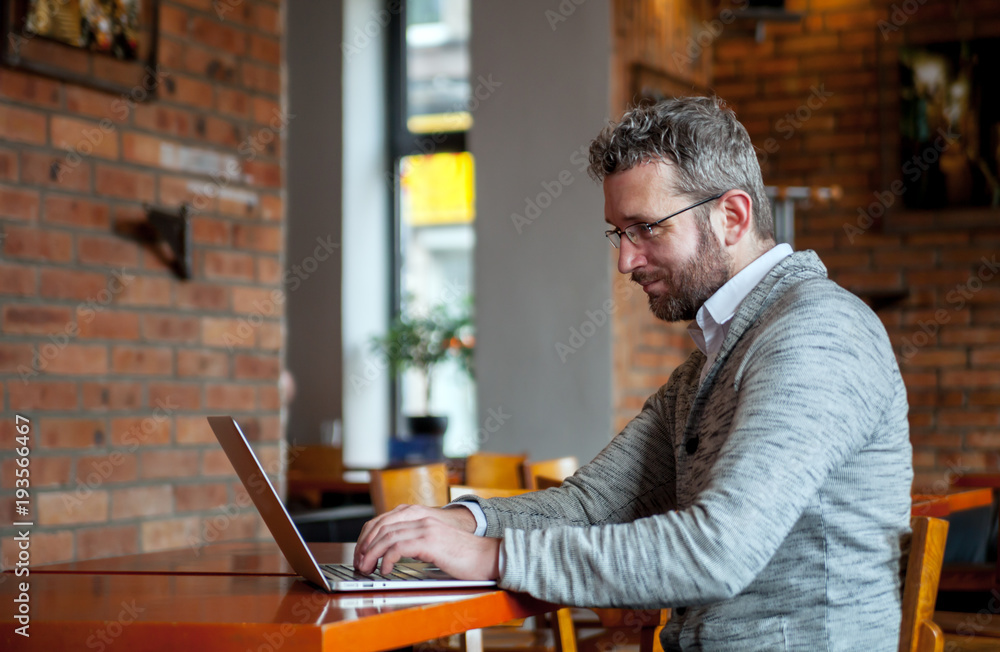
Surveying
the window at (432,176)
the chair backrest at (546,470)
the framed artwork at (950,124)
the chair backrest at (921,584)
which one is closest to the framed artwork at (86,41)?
the chair backrest at (546,470)

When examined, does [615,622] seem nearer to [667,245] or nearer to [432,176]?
[667,245]

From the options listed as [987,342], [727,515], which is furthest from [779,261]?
[987,342]

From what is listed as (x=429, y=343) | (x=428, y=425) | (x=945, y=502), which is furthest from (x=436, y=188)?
(x=945, y=502)

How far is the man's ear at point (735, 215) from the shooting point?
1544 millimetres

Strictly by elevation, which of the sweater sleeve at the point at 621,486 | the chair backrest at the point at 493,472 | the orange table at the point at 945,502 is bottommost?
the orange table at the point at 945,502

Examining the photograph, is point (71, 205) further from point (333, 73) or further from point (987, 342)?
point (333, 73)

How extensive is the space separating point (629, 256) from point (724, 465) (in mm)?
442

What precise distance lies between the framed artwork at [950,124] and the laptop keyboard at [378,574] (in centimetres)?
407

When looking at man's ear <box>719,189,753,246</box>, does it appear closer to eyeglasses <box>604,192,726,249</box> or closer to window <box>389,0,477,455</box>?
eyeglasses <box>604,192,726,249</box>

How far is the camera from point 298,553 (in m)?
1.28

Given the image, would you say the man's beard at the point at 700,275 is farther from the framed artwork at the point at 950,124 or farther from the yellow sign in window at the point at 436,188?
the yellow sign in window at the point at 436,188

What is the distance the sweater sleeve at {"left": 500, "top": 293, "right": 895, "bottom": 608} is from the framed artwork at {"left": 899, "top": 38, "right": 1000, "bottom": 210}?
3793 millimetres

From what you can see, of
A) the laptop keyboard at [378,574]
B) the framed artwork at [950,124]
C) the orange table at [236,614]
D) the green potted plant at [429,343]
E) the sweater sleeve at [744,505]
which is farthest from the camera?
the green potted plant at [429,343]

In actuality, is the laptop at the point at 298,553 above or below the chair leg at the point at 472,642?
above
